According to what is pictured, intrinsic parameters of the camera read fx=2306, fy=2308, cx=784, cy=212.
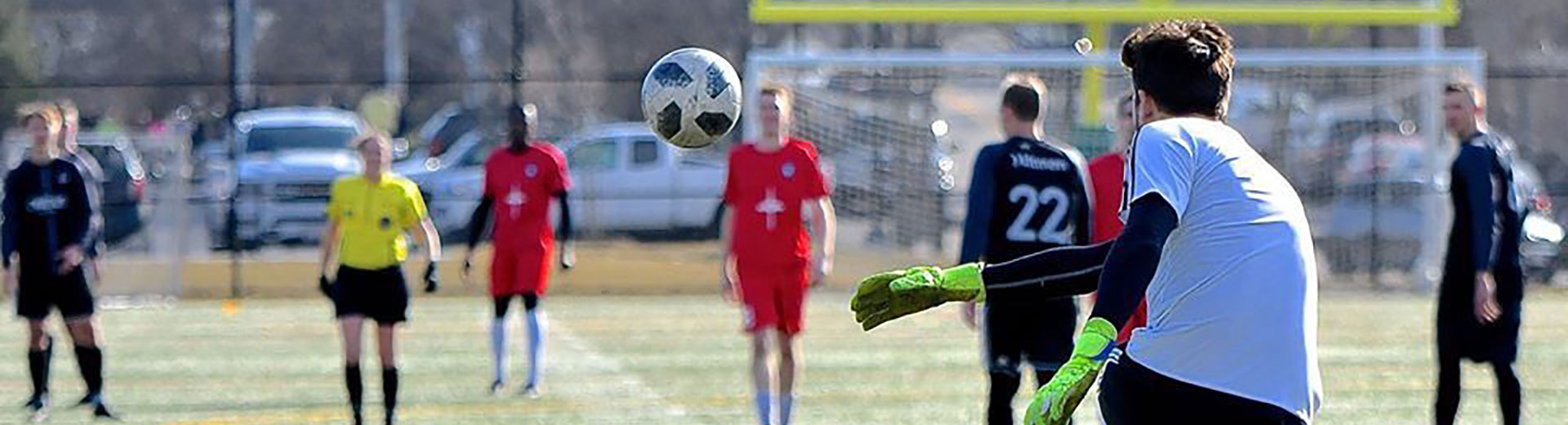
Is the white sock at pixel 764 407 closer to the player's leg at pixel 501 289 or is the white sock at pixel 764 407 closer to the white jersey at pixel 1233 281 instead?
the player's leg at pixel 501 289

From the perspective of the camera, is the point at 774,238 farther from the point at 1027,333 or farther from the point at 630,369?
the point at 630,369

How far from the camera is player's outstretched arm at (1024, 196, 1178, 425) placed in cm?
435

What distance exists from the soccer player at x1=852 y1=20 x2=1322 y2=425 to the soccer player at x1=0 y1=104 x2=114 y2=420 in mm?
7729

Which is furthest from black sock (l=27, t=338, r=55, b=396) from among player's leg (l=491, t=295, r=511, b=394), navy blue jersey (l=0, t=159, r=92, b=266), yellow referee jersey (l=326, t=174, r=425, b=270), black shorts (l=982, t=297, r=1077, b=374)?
black shorts (l=982, t=297, r=1077, b=374)

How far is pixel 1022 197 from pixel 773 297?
1.68 meters

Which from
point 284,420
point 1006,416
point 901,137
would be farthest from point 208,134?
point 1006,416

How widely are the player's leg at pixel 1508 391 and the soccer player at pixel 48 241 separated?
21.4 feet

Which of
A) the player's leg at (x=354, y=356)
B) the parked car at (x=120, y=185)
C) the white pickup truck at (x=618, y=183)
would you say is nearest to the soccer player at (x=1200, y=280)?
the player's leg at (x=354, y=356)

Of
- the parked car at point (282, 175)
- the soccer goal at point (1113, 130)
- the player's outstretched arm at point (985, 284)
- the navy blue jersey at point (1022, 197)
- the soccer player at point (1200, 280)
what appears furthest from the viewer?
the parked car at point (282, 175)

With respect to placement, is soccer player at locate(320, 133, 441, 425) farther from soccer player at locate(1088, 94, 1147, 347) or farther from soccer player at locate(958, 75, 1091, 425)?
soccer player at locate(1088, 94, 1147, 347)

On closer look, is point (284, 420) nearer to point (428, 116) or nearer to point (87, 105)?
point (428, 116)

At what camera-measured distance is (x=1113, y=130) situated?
18891 mm

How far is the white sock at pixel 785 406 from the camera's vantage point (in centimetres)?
1005

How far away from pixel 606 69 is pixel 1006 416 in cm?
2132
